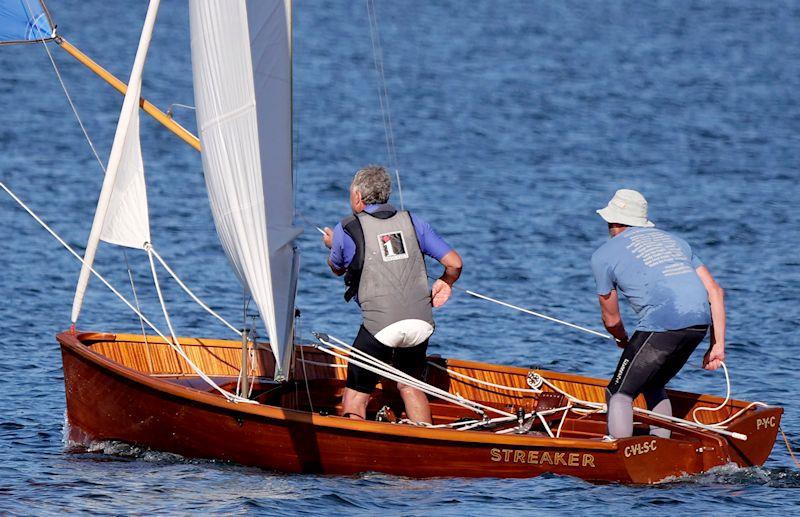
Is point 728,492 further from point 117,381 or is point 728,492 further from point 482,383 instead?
point 117,381

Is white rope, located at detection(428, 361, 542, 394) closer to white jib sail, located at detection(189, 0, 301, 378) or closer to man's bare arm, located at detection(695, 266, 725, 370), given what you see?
white jib sail, located at detection(189, 0, 301, 378)

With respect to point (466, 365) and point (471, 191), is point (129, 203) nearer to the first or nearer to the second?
point (466, 365)

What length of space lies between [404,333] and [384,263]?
48cm

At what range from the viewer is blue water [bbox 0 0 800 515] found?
9.52 m

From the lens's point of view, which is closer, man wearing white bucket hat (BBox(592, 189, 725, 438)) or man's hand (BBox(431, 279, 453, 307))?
man wearing white bucket hat (BBox(592, 189, 725, 438))

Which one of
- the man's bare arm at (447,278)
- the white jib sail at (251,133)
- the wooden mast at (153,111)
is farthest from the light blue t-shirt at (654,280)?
the wooden mast at (153,111)

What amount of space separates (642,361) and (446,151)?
1805 centimetres

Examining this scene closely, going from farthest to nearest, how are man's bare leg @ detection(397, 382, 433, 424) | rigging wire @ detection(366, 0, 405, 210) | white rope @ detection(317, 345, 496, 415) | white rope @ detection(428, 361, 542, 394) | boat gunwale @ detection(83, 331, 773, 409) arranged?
rigging wire @ detection(366, 0, 405, 210), white rope @ detection(428, 361, 542, 394), boat gunwale @ detection(83, 331, 773, 409), man's bare leg @ detection(397, 382, 433, 424), white rope @ detection(317, 345, 496, 415)

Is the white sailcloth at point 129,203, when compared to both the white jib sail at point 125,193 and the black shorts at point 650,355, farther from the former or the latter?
the black shorts at point 650,355

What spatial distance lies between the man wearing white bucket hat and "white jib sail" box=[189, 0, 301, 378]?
6.73 feet

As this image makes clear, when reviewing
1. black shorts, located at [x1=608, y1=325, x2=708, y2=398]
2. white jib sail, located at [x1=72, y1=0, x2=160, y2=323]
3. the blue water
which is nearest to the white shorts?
the blue water

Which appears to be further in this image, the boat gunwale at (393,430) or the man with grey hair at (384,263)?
the man with grey hair at (384,263)

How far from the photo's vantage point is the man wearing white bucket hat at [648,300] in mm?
9195

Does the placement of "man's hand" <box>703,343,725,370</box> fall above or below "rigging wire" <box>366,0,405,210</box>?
below
